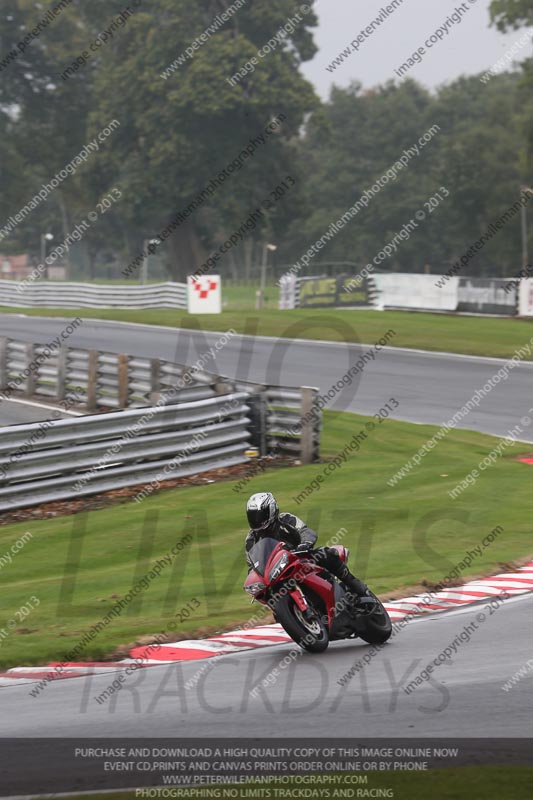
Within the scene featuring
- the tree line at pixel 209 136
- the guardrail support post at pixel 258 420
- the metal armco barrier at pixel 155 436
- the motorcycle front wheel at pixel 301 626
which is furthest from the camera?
the tree line at pixel 209 136

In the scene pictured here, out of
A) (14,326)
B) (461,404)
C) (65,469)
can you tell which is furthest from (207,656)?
(14,326)

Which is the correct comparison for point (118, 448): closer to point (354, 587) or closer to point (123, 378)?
point (123, 378)

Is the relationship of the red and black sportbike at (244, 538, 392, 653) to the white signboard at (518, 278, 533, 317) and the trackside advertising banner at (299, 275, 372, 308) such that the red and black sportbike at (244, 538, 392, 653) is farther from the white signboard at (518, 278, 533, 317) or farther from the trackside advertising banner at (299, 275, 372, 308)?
the trackside advertising banner at (299, 275, 372, 308)

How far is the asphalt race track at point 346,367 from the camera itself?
72.1 ft

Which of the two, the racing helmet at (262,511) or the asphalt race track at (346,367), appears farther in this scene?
the asphalt race track at (346,367)

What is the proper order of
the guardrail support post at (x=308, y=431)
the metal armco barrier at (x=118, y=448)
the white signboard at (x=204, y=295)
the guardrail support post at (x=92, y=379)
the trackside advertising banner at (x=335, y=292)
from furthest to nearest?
the trackside advertising banner at (x=335, y=292)
the white signboard at (x=204, y=295)
the guardrail support post at (x=92, y=379)
the guardrail support post at (x=308, y=431)
the metal armco barrier at (x=118, y=448)

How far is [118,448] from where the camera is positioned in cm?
1599

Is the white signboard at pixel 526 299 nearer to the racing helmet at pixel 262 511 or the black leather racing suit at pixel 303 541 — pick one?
the black leather racing suit at pixel 303 541

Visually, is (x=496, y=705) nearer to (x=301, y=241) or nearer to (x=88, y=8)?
(x=88, y=8)

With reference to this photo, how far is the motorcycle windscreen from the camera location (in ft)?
28.5

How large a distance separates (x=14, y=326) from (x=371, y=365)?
44.3 ft

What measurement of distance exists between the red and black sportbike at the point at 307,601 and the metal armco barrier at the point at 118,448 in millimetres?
6710

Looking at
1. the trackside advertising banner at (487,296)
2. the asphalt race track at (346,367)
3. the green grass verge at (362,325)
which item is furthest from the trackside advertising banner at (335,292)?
the asphalt race track at (346,367)
